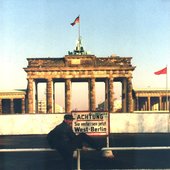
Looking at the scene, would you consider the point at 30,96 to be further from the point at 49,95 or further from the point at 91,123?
the point at 91,123

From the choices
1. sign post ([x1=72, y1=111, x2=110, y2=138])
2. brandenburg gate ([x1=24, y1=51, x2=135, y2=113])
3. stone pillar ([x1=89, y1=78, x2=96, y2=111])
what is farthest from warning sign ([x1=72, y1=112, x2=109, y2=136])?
stone pillar ([x1=89, y1=78, x2=96, y2=111])

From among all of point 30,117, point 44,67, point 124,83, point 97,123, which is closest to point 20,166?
point 97,123

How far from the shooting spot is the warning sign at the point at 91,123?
9945 mm

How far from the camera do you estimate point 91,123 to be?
10.1 metres

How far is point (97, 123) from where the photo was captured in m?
10.3

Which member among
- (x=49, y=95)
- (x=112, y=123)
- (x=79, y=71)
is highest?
(x=79, y=71)

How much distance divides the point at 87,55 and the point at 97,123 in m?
59.1

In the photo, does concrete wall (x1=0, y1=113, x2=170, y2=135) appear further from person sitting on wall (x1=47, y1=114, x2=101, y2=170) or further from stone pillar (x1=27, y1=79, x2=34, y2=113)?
stone pillar (x1=27, y1=79, x2=34, y2=113)

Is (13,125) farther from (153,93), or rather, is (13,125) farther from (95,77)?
(153,93)

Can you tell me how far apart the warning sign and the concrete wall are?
16.1 metres

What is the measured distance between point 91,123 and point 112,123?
17.1 metres

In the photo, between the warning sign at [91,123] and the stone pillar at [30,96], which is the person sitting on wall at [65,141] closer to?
the warning sign at [91,123]

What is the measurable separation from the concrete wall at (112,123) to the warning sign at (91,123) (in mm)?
16059

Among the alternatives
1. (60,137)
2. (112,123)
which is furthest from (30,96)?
(60,137)
